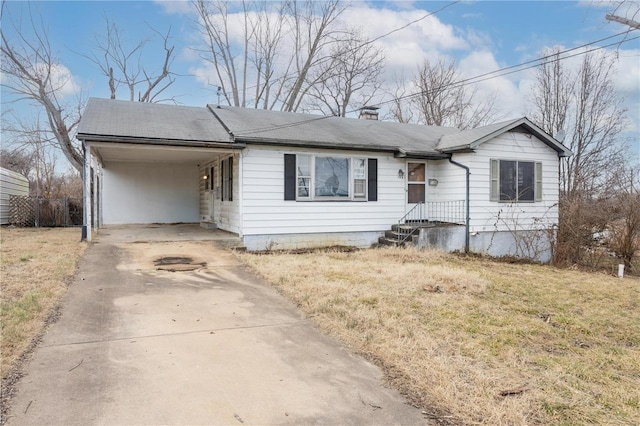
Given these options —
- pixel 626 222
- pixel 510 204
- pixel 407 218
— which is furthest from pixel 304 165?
pixel 626 222

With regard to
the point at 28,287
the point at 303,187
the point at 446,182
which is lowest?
the point at 28,287

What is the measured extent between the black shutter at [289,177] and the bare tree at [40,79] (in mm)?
13731

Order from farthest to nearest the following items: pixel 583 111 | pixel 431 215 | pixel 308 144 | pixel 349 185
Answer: pixel 583 111 → pixel 431 215 → pixel 349 185 → pixel 308 144

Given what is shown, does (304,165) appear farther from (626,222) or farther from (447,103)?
(447,103)

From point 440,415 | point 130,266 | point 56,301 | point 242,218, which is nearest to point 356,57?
point 242,218

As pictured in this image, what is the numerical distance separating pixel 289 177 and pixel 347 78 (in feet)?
49.1

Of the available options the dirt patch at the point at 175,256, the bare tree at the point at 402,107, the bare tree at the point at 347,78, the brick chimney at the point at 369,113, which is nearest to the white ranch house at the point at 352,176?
the dirt patch at the point at 175,256

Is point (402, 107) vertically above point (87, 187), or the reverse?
point (402, 107)

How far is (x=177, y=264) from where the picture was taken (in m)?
7.71

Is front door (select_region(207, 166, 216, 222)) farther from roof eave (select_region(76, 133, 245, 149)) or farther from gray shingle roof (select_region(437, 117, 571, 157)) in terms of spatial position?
gray shingle roof (select_region(437, 117, 571, 157))

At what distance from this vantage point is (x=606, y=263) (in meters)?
11.5

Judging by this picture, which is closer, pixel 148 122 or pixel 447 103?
pixel 148 122

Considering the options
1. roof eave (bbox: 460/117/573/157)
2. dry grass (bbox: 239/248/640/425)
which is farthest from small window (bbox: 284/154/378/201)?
dry grass (bbox: 239/248/640/425)

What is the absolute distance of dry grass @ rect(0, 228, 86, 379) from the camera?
12.3 feet
